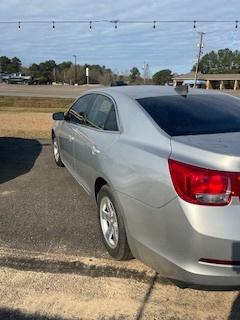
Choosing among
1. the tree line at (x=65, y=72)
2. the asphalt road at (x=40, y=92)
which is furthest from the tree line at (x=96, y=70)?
the asphalt road at (x=40, y=92)

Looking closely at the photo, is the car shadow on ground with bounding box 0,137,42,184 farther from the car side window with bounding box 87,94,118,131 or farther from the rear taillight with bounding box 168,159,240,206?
the rear taillight with bounding box 168,159,240,206

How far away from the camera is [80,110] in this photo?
6039 millimetres

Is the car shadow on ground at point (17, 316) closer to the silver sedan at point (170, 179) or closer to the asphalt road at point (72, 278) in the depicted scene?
the asphalt road at point (72, 278)

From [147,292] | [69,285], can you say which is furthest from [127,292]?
[69,285]

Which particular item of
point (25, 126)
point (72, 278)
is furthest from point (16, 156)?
point (25, 126)

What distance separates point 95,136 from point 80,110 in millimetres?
1262

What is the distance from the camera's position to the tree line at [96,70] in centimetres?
11461

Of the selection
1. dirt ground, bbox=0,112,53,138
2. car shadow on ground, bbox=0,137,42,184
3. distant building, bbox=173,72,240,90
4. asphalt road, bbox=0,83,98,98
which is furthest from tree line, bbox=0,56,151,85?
car shadow on ground, bbox=0,137,42,184

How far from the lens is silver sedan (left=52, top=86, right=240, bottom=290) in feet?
9.98

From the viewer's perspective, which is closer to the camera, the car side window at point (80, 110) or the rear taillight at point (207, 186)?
the rear taillight at point (207, 186)

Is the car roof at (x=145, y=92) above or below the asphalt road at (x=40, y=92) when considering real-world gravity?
above

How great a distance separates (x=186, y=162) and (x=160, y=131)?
25.7 inches

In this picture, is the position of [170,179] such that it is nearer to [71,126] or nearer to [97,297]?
[97,297]

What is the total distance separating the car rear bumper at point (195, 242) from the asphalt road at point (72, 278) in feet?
1.32
